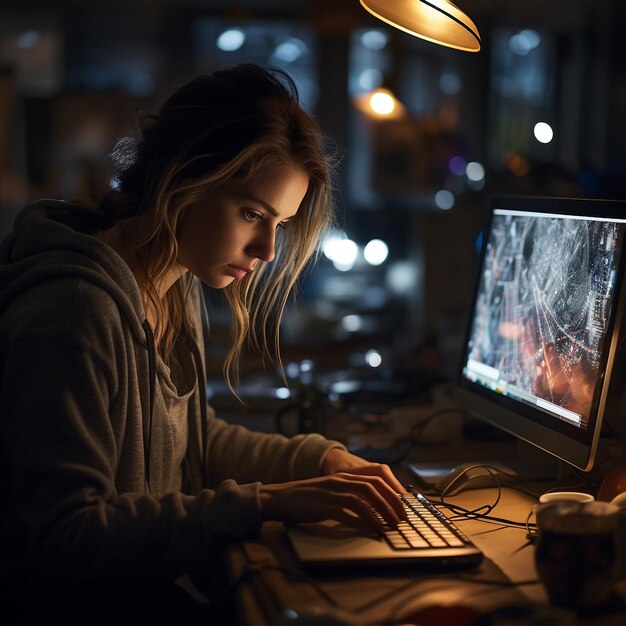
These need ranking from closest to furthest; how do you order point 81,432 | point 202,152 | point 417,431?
point 81,432 → point 202,152 → point 417,431

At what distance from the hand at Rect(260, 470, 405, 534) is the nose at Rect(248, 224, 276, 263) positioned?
388 millimetres

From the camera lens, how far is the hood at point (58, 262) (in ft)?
3.95

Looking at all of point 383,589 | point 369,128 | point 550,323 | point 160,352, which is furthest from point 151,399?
point 369,128

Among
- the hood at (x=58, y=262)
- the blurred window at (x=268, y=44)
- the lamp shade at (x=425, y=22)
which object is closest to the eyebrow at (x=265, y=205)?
the hood at (x=58, y=262)

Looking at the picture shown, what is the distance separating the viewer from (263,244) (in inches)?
54.2

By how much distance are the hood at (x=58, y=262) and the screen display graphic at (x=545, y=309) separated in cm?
61

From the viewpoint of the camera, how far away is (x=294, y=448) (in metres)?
1.49

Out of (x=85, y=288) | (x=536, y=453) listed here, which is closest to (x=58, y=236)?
(x=85, y=288)

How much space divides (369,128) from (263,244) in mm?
4793

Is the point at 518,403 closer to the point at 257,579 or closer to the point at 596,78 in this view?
the point at 257,579

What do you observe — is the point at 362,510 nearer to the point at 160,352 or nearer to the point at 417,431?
the point at 160,352

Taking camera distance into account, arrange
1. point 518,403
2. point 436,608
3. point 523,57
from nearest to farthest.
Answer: point 436,608, point 518,403, point 523,57

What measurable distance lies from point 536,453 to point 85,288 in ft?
2.86

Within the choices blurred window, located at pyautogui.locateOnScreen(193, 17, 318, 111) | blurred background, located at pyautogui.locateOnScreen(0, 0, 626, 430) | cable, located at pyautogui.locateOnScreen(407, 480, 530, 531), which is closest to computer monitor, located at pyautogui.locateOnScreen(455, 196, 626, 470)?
cable, located at pyautogui.locateOnScreen(407, 480, 530, 531)
